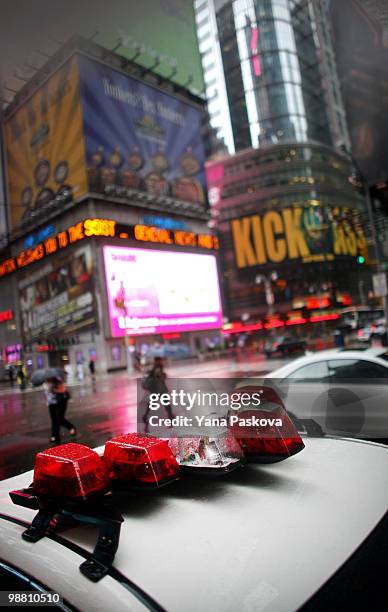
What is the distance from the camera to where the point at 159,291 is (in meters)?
47.9

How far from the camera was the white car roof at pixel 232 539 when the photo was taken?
1.21 metres

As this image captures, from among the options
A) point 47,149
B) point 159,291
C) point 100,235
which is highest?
point 47,149

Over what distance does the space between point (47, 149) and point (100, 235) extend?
12.7 metres

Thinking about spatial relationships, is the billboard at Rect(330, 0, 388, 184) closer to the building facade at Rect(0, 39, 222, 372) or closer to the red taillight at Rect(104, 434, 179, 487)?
the red taillight at Rect(104, 434, 179, 487)

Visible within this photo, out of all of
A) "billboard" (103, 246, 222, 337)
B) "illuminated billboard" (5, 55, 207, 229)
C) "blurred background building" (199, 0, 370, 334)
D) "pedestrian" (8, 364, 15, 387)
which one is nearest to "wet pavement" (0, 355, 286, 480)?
"pedestrian" (8, 364, 15, 387)

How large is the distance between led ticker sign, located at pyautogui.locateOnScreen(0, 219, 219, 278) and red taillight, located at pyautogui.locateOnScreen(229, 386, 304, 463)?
42.3m

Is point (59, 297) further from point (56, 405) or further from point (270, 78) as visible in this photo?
point (270, 78)

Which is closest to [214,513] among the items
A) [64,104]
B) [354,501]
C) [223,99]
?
[354,501]

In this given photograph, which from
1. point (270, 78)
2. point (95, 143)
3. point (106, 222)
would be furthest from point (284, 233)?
point (95, 143)

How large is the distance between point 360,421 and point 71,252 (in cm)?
4288

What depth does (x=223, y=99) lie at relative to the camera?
90312 mm

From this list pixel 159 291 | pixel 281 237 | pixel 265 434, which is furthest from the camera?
pixel 281 237

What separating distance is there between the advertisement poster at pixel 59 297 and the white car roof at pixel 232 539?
41.7m

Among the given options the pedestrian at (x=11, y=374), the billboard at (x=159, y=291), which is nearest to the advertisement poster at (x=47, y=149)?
the billboard at (x=159, y=291)
